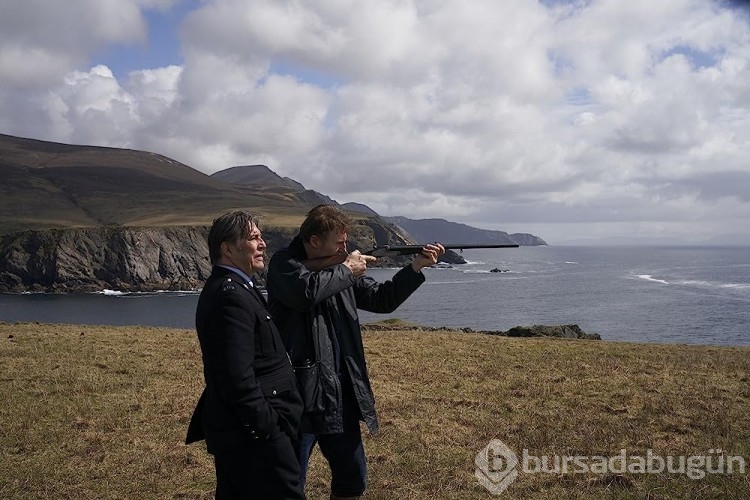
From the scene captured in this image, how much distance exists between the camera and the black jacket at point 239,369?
391 centimetres

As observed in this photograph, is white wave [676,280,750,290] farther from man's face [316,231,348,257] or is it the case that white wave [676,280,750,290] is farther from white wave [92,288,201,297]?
man's face [316,231,348,257]

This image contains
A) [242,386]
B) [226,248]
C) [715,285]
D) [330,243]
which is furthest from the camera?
[715,285]

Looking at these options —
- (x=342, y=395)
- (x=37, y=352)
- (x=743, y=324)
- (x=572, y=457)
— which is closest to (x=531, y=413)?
(x=572, y=457)

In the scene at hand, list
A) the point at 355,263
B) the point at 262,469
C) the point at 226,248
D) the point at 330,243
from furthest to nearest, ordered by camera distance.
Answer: the point at 355,263 < the point at 330,243 < the point at 226,248 < the point at 262,469

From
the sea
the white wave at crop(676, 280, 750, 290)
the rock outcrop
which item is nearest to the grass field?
the sea

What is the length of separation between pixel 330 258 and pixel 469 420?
5693mm

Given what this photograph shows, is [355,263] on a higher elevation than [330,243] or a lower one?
lower

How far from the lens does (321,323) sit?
192 inches

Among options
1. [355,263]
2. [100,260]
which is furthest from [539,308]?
[100,260]

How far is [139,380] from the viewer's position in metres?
12.6

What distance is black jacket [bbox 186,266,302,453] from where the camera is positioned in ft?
12.8

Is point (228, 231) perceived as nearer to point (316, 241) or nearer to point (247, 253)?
A: point (247, 253)

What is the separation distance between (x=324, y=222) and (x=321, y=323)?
80 centimetres

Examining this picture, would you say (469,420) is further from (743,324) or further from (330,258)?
(743,324)
